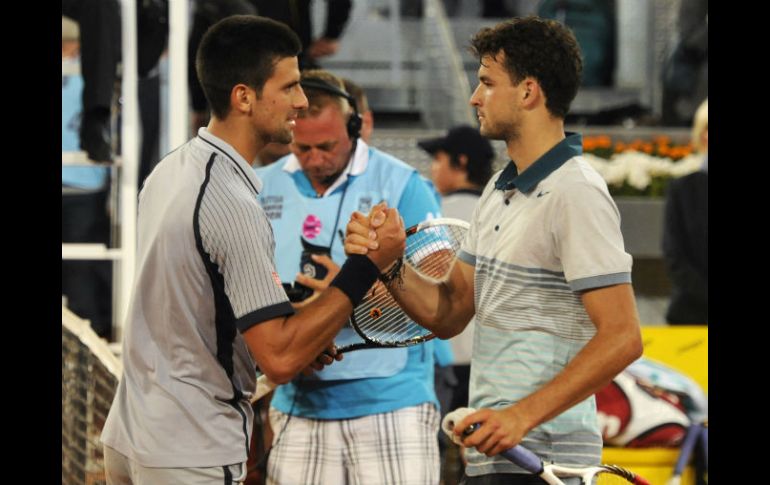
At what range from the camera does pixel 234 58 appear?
2.90 m

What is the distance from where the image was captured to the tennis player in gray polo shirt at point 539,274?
8.49 feet

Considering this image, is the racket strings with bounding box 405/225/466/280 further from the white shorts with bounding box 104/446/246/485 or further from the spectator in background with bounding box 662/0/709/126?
the spectator in background with bounding box 662/0/709/126

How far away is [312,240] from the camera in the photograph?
3.75 metres

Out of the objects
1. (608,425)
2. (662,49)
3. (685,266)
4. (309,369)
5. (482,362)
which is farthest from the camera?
(662,49)

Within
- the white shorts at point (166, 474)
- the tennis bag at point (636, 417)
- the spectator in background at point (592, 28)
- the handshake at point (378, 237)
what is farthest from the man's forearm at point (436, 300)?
the spectator in background at point (592, 28)

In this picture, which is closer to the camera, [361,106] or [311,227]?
[311,227]

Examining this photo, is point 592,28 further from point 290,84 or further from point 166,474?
point 166,474

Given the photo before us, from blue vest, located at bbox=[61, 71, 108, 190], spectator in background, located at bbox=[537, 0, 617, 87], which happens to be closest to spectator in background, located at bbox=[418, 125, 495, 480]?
blue vest, located at bbox=[61, 71, 108, 190]

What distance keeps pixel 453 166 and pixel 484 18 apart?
6758mm

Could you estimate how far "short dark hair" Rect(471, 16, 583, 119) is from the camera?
2.84 m

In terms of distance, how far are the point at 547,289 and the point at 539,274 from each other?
4cm

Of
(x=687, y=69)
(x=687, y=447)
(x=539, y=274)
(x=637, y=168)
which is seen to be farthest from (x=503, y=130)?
(x=687, y=69)
